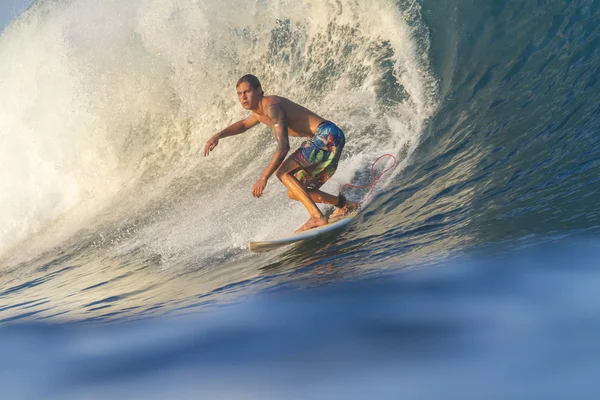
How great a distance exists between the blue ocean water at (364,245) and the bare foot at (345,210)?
0.12 metres

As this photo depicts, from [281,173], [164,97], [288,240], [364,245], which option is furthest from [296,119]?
[164,97]

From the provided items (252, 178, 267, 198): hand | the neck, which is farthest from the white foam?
(252, 178, 267, 198): hand

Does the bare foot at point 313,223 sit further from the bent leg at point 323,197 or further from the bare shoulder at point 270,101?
the bare shoulder at point 270,101

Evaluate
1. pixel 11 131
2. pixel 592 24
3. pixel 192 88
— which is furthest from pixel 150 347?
pixel 11 131

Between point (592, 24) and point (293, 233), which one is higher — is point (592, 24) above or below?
above

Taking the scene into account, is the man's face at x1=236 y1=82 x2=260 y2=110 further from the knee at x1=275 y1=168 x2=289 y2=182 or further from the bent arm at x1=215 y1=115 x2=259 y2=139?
the knee at x1=275 y1=168 x2=289 y2=182

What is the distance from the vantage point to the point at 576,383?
2242mm

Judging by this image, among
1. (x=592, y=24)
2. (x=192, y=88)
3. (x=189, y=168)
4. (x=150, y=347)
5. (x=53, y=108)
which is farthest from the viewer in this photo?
(x=53, y=108)

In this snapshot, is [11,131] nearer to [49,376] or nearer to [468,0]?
[468,0]

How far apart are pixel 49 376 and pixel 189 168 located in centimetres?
688

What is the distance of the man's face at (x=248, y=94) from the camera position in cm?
541

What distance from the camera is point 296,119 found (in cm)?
568

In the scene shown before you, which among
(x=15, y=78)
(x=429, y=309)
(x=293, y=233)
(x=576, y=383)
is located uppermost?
(x=15, y=78)

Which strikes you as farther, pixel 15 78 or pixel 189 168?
pixel 15 78
